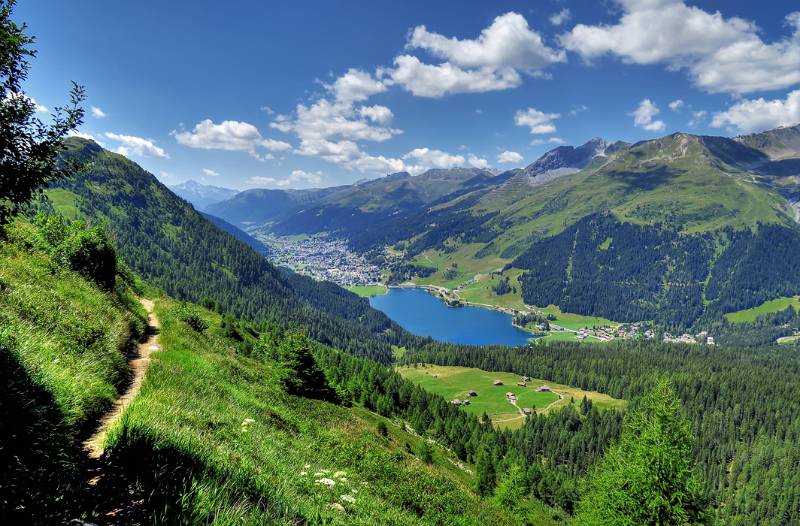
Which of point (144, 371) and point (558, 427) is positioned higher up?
point (144, 371)

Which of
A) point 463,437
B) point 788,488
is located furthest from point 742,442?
point 463,437

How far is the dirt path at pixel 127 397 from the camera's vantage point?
8820 mm

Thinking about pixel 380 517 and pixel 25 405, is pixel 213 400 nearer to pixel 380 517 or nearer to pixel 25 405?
pixel 380 517

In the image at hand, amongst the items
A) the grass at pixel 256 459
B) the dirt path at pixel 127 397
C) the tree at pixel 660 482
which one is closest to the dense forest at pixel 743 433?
the tree at pixel 660 482

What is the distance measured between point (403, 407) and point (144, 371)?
10044 centimetres

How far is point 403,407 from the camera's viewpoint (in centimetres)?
10981

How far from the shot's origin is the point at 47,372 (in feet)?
31.1

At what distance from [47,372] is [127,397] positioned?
3.99 metres

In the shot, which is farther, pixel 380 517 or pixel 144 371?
pixel 144 371

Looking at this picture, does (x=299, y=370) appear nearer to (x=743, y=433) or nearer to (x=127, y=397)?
(x=127, y=397)

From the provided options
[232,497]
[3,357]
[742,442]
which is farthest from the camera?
[742,442]

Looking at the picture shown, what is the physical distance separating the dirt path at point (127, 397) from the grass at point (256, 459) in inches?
20.4

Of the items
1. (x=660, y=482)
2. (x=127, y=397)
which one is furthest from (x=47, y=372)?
(x=660, y=482)

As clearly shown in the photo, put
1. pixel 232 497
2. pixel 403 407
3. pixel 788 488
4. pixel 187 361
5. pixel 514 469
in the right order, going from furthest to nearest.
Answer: pixel 788 488
pixel 403 407
pixel 514 469
pixel 187 361
pixel 232 497
